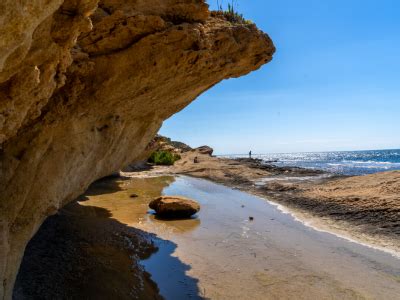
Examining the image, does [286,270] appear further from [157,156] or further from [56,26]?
[157,156]

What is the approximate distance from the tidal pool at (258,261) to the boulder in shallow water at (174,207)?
371 millimetres

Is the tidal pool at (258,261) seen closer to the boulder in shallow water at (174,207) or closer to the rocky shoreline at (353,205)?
the boulder in shallow water at (174,207)

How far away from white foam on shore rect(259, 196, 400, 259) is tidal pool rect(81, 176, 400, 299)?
9.9 inches

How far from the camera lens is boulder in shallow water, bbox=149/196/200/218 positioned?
1398cm

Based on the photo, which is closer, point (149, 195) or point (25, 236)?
point (25, 236)

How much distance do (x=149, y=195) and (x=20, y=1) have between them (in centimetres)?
1775

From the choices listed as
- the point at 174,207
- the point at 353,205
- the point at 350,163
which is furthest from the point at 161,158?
the point at 350,163

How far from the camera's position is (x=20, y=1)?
108 inches

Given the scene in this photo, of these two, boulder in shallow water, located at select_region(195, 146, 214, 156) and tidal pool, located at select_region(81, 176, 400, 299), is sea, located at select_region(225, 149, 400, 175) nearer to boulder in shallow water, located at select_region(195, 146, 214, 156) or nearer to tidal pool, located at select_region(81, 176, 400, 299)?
boulder in shallow water, located at select_region(195, 146, 214, 156)

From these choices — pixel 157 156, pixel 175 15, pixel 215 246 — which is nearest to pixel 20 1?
pixel 175 15

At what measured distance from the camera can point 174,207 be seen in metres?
14.1

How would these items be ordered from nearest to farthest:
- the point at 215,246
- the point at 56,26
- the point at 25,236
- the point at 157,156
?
the point at 56,26, the point at 25,236, the point at 215,246, the point at 157,156

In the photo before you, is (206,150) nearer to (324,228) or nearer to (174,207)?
(174,207)

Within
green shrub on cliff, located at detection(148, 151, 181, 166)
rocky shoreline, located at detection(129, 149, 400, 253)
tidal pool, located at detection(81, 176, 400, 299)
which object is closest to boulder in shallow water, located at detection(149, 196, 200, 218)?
tidal pool, located at detection(81, 176, 400, 299)
